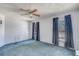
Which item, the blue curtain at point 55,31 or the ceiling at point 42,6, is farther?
the blue curtain at point 55,31

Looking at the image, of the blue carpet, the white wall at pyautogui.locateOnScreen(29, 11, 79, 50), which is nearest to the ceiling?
the white wall at pyautogui.locateOnScreen(29, 11, 79, 50)

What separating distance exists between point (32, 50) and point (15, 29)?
511 mm

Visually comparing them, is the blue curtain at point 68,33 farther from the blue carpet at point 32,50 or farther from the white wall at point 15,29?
the white wall at point 15,29

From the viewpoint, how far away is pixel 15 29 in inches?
75.0

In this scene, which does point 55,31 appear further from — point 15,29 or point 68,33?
point 15,29

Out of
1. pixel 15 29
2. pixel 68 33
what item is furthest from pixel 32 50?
pixel 68 33

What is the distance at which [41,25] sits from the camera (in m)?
1.99

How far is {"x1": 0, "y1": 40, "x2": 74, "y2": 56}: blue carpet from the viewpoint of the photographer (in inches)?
70.7

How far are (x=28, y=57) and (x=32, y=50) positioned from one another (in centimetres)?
14

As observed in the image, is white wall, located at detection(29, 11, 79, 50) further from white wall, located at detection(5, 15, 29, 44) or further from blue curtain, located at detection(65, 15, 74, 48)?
white wall, located at detection(5, 15, 29, 44)

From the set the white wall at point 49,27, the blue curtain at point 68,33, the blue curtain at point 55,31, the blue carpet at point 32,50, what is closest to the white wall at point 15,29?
the blue carpet at point 32,50

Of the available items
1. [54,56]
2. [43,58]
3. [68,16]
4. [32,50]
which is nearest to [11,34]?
[32,50]

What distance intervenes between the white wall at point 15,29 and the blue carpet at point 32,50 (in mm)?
113

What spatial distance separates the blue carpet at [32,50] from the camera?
5.89ft
